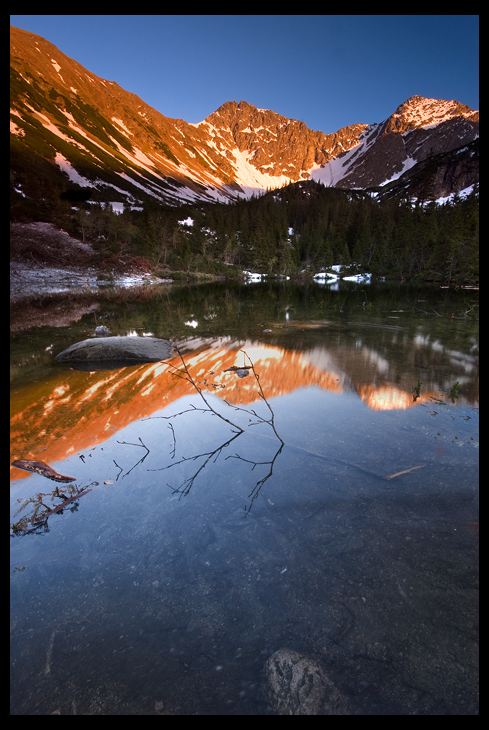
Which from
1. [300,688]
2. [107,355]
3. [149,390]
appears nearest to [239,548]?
[300,688]

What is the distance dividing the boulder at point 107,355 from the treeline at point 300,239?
47.0m

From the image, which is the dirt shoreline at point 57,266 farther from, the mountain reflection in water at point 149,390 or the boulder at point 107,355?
the mountain reflection in water at point 149,390

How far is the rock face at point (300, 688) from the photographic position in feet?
6.93

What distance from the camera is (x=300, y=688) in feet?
7.21

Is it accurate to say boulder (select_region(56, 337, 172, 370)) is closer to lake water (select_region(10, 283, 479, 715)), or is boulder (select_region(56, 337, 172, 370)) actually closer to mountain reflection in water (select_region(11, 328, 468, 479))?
mountain reflection in water (select_region(11, 328, 468, 479))

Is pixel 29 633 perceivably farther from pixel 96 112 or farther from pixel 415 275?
pixel 96 112

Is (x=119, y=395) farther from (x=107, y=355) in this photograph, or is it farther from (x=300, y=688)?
(x=300, y=688)

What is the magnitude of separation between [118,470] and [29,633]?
7.36ft

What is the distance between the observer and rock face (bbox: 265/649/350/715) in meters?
2.11

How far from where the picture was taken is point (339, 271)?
85938mm

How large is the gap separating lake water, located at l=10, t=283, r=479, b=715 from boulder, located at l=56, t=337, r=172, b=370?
6.95 feet

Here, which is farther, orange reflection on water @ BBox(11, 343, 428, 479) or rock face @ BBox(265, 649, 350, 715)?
orange reflection on water @ BBox(11, 343, 428, 479)

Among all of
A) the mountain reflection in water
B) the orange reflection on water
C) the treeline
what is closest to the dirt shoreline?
the treeline

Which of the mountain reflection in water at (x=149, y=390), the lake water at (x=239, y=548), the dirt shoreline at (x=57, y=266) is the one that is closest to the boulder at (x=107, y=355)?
the mountain reflection in water at (x=149, y=390)
